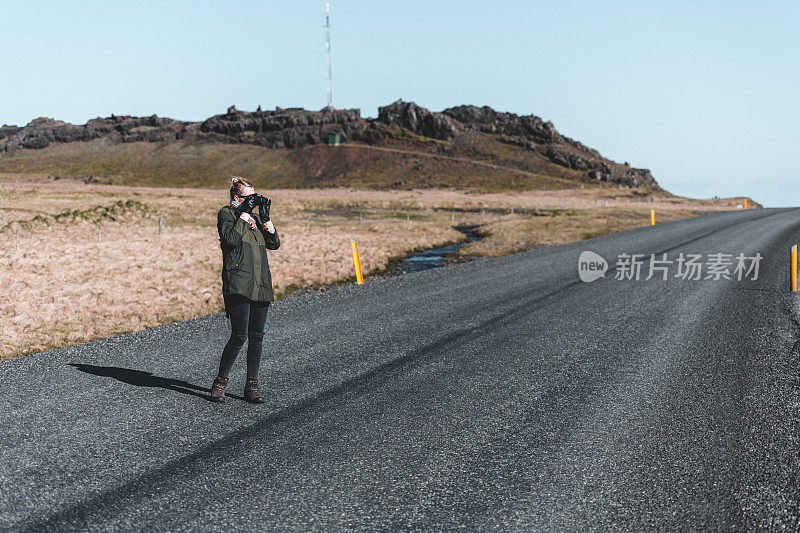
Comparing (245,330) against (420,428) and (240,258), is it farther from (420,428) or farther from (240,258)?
(420,428)

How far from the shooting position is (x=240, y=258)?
17.9 ft

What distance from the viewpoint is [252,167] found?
150 metres

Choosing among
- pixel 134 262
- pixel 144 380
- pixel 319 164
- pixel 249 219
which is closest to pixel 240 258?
pixel 249 219

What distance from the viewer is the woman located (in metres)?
5.41

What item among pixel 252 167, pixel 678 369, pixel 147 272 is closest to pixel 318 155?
pixel 252 167

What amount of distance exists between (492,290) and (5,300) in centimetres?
1029

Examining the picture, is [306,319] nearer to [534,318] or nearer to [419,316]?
[419,316]

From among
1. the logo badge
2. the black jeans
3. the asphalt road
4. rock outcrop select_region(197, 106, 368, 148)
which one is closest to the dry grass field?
the asphalt road

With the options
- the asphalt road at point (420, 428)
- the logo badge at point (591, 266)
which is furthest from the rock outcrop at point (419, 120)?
the asphalt road at point (420, 428)

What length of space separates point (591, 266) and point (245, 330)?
12.8 meters

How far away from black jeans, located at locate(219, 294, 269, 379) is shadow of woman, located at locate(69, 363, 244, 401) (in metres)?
0.47

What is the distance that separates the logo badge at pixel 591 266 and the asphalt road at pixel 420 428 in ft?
15.8

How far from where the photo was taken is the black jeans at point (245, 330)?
5.62m

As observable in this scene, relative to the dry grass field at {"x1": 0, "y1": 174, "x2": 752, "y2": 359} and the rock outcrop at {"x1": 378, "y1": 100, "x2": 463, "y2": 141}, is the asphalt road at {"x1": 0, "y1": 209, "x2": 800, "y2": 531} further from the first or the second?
the rock outcrop at {"x1": 378, "y1": 100, "x2": 463, "y2": 141}
